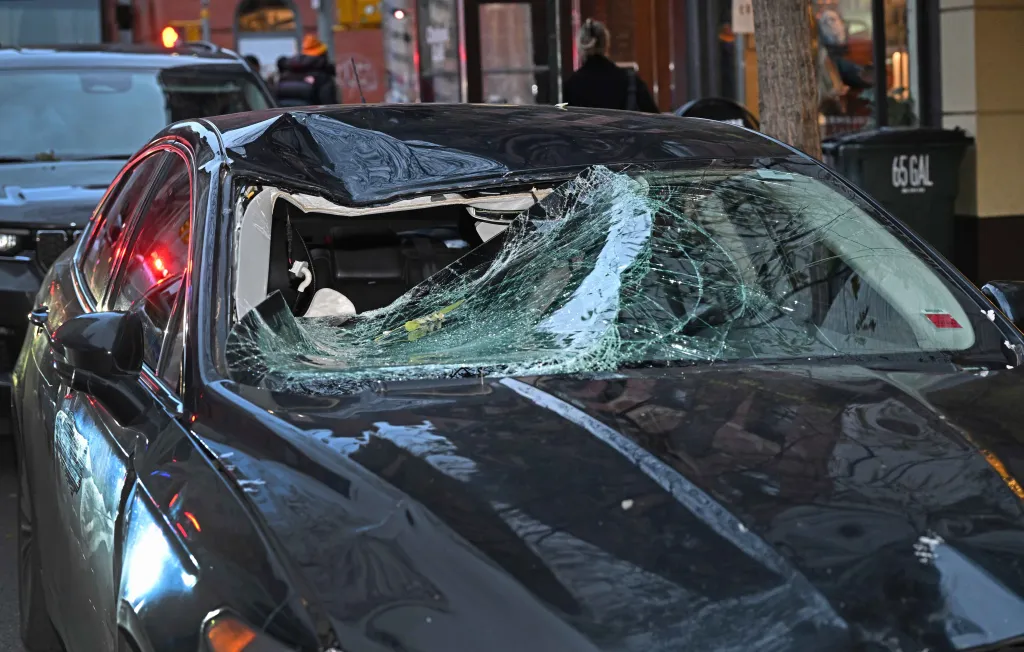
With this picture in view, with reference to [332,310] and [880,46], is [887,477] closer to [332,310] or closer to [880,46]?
[332,310]

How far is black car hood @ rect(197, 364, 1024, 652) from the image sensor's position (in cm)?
201

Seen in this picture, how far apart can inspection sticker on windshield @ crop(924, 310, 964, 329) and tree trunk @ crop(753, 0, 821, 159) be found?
Answer: 159 inches

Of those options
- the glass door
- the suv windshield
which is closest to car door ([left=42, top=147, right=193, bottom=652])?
the suv windshield

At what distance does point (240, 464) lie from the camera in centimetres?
242

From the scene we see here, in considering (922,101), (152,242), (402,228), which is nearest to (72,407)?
(152,242)

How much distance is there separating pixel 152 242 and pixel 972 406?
1.97m

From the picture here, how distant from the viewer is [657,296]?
321 cm

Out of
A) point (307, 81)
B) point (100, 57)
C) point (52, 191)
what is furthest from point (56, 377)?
point (307, 81)

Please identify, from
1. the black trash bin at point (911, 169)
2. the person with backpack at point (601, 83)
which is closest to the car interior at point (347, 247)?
the black trash bin at point (911, 169)

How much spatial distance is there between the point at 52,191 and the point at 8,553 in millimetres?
2029

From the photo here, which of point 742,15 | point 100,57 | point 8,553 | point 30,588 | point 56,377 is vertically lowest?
point 8,553

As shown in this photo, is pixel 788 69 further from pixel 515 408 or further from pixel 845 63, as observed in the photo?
pixel 845 63

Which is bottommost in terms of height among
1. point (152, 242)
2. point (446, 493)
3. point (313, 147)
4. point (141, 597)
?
point (141, 597)

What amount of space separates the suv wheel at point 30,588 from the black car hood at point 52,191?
274 cm
